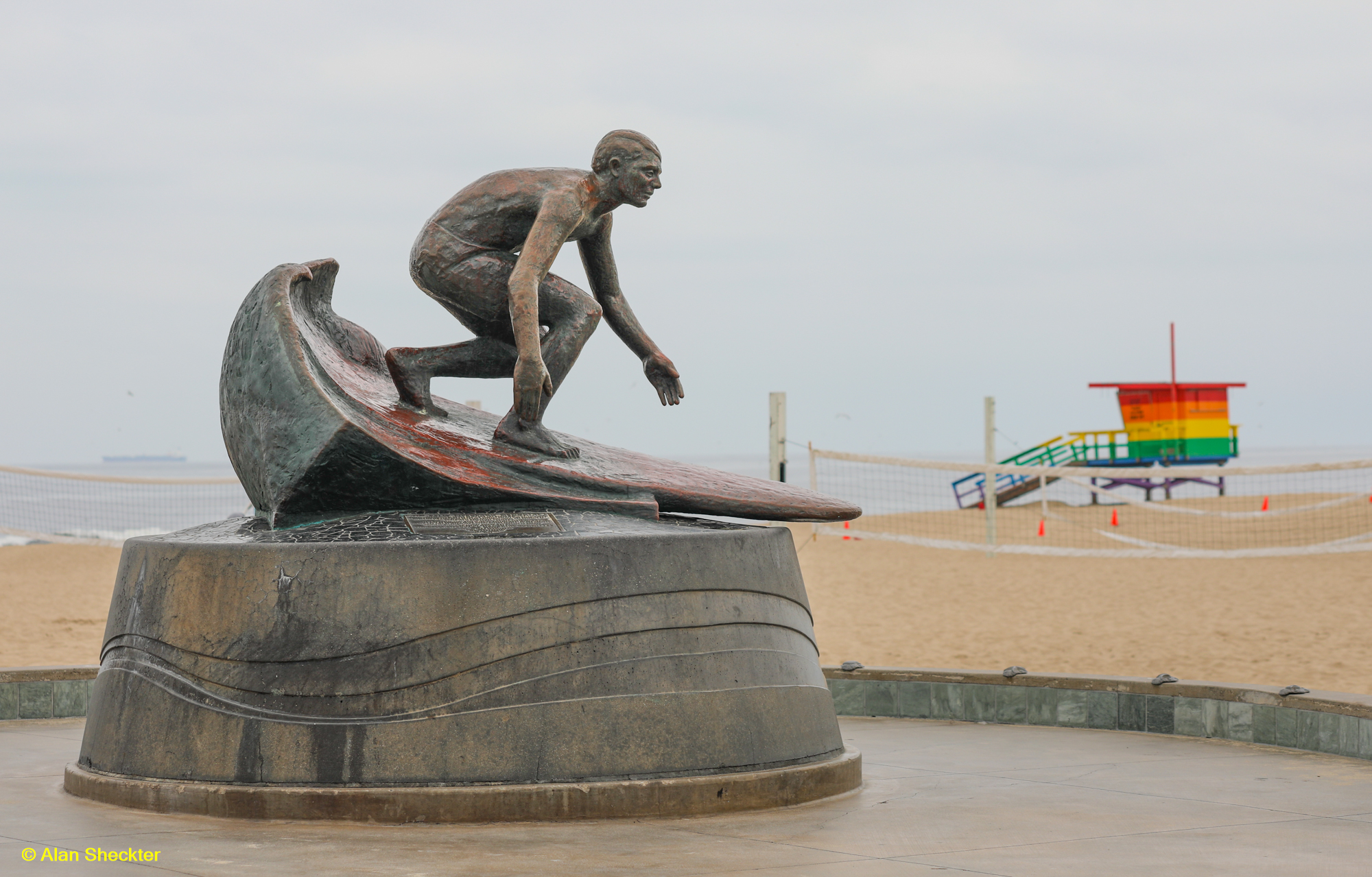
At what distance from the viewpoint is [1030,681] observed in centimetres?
712

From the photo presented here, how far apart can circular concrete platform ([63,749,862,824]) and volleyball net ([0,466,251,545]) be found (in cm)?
1150

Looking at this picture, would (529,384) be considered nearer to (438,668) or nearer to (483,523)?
(483,523)

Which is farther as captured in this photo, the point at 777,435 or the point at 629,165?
the point at 777,435

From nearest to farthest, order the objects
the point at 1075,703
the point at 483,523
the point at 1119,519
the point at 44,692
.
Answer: the point at 483,523 < the point at 1075,703 < the point at 44,692 < the point at 1119,519

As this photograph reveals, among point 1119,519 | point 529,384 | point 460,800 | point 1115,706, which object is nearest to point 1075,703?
point 1115,706

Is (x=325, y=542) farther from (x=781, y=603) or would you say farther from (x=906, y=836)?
(x=906, y=836)

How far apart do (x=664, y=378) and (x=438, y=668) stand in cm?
201

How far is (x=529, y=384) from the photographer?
5.21 metres

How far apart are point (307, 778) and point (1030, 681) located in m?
3.96

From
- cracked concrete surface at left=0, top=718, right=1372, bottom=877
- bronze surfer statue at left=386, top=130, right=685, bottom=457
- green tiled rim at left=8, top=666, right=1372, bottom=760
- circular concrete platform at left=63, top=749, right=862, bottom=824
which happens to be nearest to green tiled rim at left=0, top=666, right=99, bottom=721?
green tiled rim at left=8, top=666, right=1372, bottom=760

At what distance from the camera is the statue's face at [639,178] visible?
529 cm

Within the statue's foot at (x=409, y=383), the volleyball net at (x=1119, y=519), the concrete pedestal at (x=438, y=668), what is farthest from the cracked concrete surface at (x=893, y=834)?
the volleyball net at (x=1119, y=519)

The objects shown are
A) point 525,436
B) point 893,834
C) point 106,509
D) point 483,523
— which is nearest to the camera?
point 893,834

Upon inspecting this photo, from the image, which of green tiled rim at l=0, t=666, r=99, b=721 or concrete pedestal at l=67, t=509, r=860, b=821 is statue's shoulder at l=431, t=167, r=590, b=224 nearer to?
concrete pedestal at l=67, t=509, r=860, b=821
